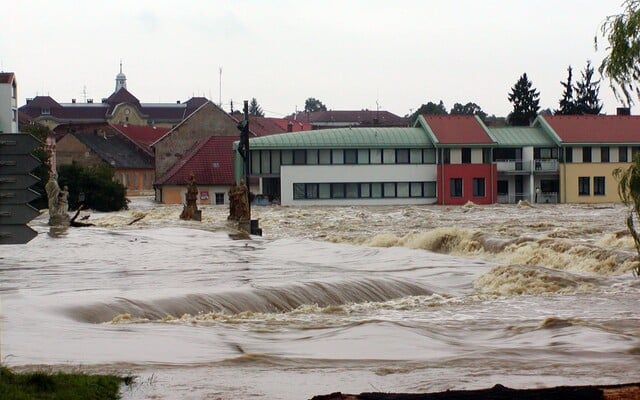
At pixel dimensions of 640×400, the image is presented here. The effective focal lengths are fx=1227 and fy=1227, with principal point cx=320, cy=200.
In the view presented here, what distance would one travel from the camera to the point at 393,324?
20.1 m

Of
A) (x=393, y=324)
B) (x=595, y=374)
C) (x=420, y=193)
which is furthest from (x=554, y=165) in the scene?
(x=595, y=374)

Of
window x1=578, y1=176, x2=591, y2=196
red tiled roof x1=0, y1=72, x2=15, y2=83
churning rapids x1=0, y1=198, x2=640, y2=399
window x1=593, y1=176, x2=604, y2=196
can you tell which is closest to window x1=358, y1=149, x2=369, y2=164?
window x1=578, y1=176, x2=591, y2=196

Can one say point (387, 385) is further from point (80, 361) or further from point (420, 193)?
point (420, 193)

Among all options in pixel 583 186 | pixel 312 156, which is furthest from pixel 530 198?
pixel 312 156

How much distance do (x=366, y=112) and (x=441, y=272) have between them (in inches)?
6567

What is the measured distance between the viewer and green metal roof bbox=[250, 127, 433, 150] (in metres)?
86.4

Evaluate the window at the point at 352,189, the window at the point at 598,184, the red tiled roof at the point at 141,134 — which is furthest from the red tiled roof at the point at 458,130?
the red tiled roof at the point at 141,134

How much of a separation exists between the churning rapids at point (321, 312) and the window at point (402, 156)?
4198 centimetres

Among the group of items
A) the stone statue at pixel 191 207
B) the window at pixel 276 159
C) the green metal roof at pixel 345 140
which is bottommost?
the stone statue at pixel 191 207

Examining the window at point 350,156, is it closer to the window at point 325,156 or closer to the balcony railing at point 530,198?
the window at point 325,156

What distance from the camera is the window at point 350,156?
86.9 metres

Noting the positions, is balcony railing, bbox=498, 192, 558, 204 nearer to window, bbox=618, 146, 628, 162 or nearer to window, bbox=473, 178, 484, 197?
window, bbox=473, 178, 484, 197

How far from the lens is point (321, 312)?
75.4 ft

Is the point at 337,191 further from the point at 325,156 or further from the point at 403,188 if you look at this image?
the point at 403,188
